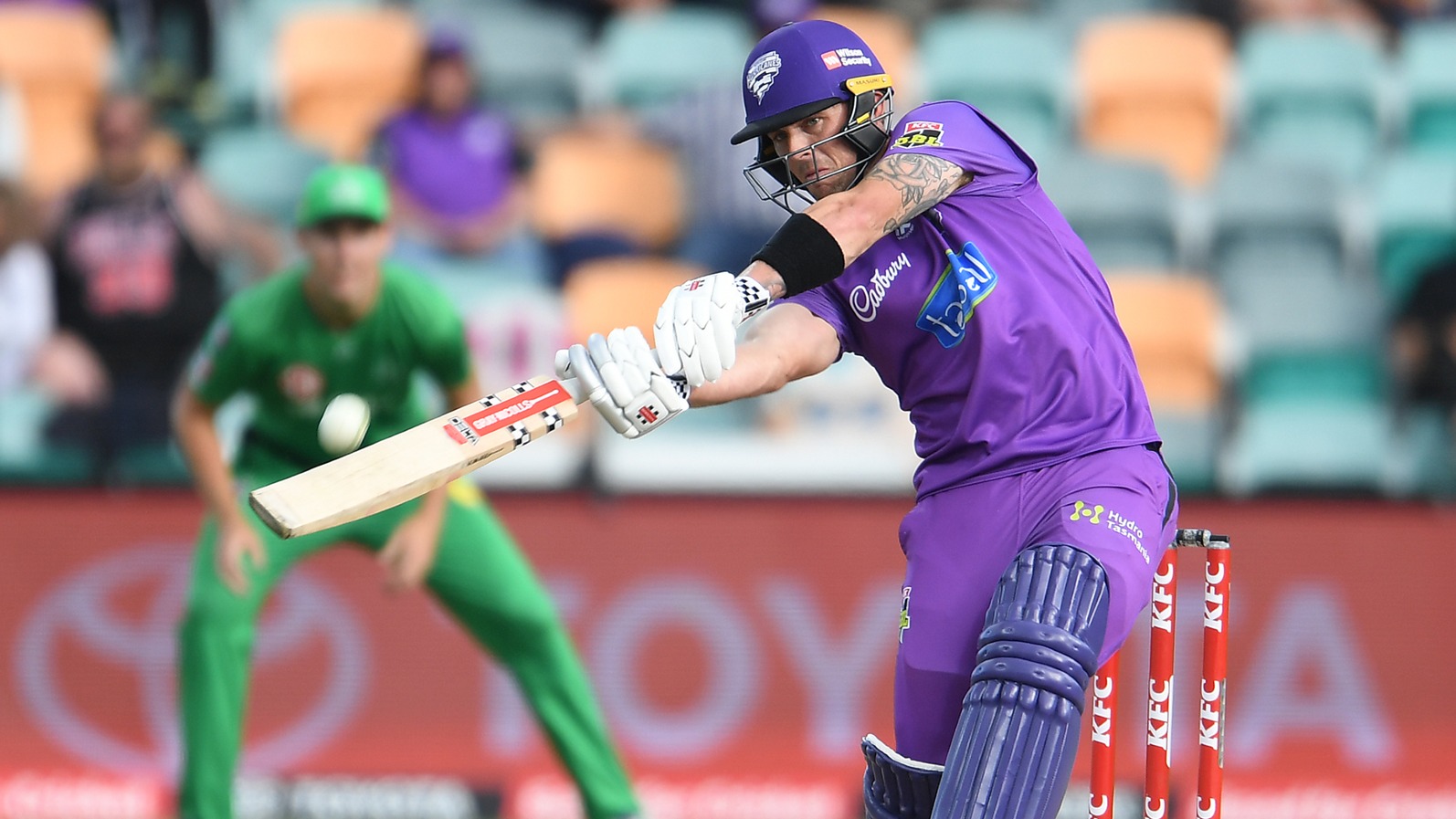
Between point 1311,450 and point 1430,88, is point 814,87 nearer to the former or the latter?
point 1311,450

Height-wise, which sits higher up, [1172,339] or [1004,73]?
[1004,73]

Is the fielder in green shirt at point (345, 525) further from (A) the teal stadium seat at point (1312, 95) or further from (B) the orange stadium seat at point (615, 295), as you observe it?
(A) the teal stadium seat at point (1312, 95)

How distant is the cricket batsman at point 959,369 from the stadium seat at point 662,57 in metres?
5.71

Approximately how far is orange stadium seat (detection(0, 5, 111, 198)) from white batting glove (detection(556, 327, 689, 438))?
6.71 metres

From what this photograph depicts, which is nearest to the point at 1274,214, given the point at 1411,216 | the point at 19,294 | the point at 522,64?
the point at 1411,216

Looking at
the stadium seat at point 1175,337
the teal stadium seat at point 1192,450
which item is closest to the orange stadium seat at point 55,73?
the stadium seat at point 1175,337

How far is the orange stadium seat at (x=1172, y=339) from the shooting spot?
831 centimetres

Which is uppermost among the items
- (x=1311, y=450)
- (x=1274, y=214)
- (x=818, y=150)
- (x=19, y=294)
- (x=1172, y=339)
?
(x=1274, y=214)

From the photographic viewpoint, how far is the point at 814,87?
145 inches

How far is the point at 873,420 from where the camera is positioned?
7.77m

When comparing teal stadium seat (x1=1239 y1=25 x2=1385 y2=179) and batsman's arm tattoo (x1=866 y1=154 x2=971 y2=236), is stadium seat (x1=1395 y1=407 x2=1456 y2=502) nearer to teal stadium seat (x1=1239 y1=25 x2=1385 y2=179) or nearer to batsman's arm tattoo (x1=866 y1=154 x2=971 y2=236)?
teal stadium seat (x1=1239 y1=25 x2=1385 y2=179)

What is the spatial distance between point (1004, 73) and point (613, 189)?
232 centimetres

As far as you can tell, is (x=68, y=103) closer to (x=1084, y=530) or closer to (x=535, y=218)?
(x=535, y=218)

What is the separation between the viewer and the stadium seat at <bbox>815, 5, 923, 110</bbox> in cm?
944
